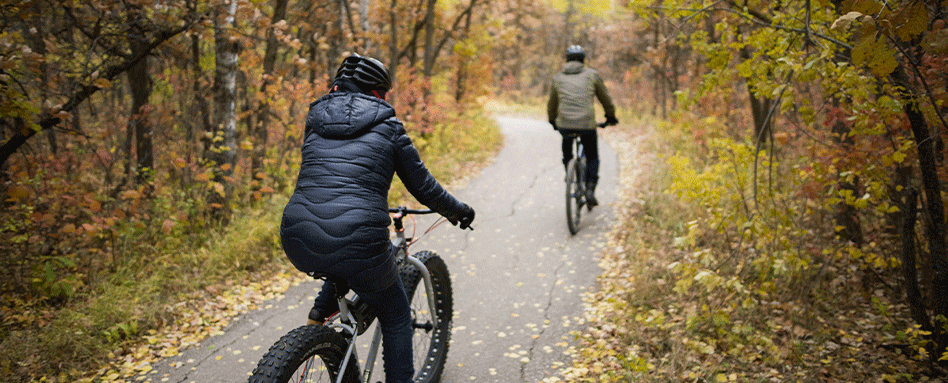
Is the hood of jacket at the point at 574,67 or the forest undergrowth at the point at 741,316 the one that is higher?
the hood of jacket at the point at 574,67

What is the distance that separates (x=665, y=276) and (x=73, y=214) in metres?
6.36

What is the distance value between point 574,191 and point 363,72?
16.7 ft

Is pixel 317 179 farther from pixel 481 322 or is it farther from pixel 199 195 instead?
pixel 199 195

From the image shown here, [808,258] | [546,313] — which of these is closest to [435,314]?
[546,313]

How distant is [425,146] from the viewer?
12258 millimetres

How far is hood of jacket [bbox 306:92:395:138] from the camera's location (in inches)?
103

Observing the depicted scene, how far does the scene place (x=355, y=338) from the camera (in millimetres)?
2869

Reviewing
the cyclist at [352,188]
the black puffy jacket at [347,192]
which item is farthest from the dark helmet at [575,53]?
the black puffy jacket at [347,192]

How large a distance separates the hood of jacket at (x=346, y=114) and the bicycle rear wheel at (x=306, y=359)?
0.95m

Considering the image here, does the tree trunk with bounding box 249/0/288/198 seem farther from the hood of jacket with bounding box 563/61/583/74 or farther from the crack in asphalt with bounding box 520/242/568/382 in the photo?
the crack in asphalt with bounding box 520/242/568/382

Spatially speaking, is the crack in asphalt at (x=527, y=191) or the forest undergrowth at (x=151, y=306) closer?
the forest undergrowth at (x=151, y=306)

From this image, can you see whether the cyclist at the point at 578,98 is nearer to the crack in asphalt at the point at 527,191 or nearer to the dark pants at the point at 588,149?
the dark pants at the point at 588,149

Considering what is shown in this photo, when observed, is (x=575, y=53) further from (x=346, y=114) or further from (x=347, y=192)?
(x=347, y=192)

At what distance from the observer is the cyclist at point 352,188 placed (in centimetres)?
252
